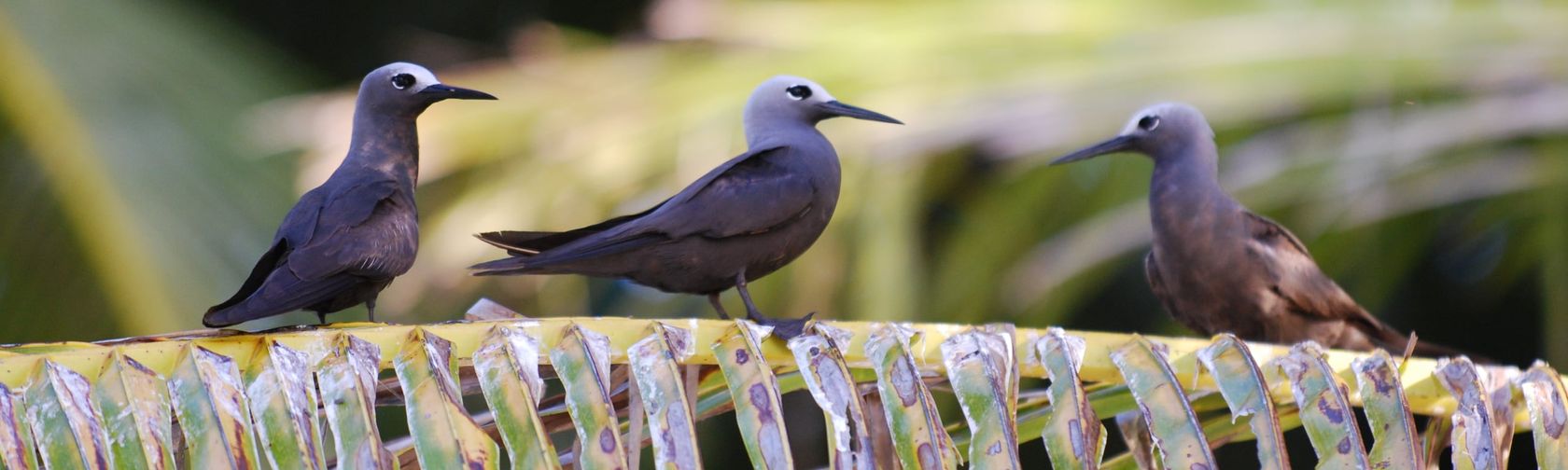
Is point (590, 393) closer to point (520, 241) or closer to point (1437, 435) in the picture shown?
point (520, 241)

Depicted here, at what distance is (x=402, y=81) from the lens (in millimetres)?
3633

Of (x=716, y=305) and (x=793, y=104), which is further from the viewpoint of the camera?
(x=793, y=104)

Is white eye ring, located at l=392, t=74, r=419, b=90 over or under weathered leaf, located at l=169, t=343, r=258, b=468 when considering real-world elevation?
over

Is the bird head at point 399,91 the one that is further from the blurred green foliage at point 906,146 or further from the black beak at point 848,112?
the blurred green foliage at point 906,146

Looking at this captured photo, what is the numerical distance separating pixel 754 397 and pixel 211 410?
825 mm

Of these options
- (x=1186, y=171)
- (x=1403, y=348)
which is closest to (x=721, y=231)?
(x=1186, y=171)

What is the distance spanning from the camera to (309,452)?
8.06ft

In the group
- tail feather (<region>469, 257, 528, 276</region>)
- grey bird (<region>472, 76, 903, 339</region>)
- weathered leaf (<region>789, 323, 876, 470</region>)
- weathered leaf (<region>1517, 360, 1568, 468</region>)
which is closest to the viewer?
weathered leaf (<region>789, 323, 876, 470</region>)

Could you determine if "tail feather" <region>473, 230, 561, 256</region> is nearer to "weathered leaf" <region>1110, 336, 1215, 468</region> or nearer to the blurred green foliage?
"weathered leaf" <region>1110, 336, 1215, 468</region>

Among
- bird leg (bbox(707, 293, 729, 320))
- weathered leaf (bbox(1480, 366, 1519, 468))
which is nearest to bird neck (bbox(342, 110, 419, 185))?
bird leg (bbox(707, 293, 729, 320))

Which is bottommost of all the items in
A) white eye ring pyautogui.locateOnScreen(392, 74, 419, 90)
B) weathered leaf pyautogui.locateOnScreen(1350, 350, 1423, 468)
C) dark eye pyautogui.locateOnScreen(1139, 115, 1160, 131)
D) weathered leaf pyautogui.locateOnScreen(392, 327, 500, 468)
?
weathered leaf pyautogui.locateOnScreen(1350, 350, 1423, 468)

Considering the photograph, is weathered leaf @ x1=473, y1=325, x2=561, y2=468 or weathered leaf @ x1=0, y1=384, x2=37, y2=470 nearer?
weathered leaf @ x1=0, y1=384, x2=37, y2=470

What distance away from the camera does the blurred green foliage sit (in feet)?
18.9

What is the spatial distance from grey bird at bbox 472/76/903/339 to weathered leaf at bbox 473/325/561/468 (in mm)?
722
